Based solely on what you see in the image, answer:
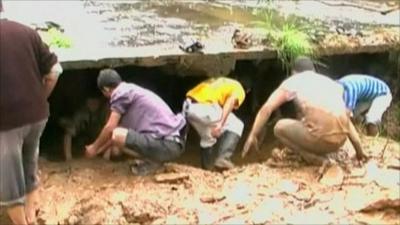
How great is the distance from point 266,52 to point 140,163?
1902mm

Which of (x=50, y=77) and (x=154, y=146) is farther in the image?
(x=154, y=146)

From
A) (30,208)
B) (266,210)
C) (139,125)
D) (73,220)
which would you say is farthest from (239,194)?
(30,208)

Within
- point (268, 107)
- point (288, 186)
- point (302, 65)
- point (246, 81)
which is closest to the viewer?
point (288, 186)

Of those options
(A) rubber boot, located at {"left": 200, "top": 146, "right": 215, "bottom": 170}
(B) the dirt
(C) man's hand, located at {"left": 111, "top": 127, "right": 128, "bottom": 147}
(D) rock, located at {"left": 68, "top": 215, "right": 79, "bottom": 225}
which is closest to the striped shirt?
(B) the dirt

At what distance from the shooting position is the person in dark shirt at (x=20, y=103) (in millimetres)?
5957

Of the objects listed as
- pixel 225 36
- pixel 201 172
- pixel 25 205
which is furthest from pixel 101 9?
pixel 25 205

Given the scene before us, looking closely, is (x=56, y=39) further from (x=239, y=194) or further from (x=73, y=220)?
(x=239, y=194)

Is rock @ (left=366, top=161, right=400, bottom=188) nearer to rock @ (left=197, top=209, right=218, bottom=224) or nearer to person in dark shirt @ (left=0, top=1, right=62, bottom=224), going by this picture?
rock @ (left=197, top=209, right=218, bottom=224)

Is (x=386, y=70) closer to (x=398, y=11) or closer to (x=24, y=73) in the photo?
(x=398, y=11)

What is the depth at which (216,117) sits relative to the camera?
26.1ft

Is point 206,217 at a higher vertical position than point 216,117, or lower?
lower

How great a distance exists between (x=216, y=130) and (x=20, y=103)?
2.47 metres

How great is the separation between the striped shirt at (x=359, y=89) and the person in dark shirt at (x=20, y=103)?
3283mm

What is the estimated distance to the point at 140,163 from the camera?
7.74 m
